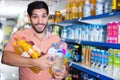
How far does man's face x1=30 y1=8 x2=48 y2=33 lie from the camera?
8.00 feet

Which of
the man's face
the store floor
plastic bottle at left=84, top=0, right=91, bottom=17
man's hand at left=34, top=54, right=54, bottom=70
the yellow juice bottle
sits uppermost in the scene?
plastic bottle at left=84, top=0, right=91, bottom=17

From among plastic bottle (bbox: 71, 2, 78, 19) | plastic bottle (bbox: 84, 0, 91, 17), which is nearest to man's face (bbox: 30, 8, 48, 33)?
plastic bottle (bbox: 84, 0, 91, 17)

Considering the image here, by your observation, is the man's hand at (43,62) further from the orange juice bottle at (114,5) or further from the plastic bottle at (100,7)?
the plastic bottle at (100,7)

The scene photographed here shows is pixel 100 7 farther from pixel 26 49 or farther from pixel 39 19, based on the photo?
pixel 26 49

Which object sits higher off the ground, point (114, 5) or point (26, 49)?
point (114, 5)

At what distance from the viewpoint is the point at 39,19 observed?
7.97ft

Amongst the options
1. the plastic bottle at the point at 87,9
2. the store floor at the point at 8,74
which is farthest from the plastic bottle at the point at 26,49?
the store floor at the point at 8,74

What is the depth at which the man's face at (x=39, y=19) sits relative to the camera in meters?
2.44

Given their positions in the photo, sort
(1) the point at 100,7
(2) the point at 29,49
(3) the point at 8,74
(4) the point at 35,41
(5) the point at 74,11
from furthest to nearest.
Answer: (3) the point at 8,74 → (5) the point at 74,11 → (1) the point at 100,7 → (4) the point at 35,41 → (2) the point at 29,49

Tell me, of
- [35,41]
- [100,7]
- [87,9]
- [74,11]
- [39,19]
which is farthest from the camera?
[74,11]

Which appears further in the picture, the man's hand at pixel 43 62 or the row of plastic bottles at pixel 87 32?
the row of plastic bottles at pixel 87 32

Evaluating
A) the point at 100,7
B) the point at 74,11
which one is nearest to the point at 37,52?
the point at 100,7

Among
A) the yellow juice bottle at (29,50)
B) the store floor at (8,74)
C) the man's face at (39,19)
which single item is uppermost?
the man's face at (39,19)

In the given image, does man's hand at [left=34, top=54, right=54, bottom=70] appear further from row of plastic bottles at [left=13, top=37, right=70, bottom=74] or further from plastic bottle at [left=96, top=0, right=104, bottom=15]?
plastic bottle at [left=96, top=0, right=104, bottom=15]
